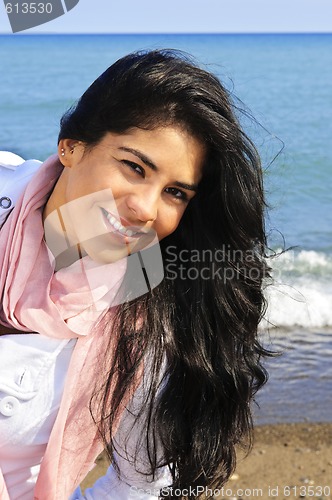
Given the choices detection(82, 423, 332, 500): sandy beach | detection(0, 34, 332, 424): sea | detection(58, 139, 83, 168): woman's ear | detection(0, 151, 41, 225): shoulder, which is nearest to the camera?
detection(58, 139, 83, 168): woman's ear

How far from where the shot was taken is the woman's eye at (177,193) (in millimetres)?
2172

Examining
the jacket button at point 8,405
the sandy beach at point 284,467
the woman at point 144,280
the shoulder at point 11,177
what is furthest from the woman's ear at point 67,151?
the sandy beach at point 284,467

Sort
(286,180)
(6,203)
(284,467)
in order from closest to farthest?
(6,203) → (284,467) → (286,180)

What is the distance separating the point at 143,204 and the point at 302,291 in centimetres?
546

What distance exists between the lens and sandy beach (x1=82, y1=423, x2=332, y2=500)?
384 centimetres

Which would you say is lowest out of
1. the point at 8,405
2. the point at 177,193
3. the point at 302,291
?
the point at 302,291

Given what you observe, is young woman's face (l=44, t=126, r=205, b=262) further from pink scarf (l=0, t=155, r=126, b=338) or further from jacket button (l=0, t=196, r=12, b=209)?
jacket button (l=0, t=196, r=12, b=209)

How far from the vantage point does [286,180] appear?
11297mm

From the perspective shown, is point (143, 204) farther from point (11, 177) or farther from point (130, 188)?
point (11, 177)

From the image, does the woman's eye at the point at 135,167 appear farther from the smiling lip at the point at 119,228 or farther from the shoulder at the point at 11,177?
the shoulder at the point at 11,177

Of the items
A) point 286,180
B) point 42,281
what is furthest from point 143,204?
point 286,180

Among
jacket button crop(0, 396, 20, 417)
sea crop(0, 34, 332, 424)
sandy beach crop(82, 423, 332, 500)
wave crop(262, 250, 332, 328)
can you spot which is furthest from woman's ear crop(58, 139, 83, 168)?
wave crop(262, 250, 332, 328)

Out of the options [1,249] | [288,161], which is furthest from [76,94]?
[1,249]

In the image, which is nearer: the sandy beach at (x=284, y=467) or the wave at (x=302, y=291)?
the sandy beach at (x=284, y=467)
